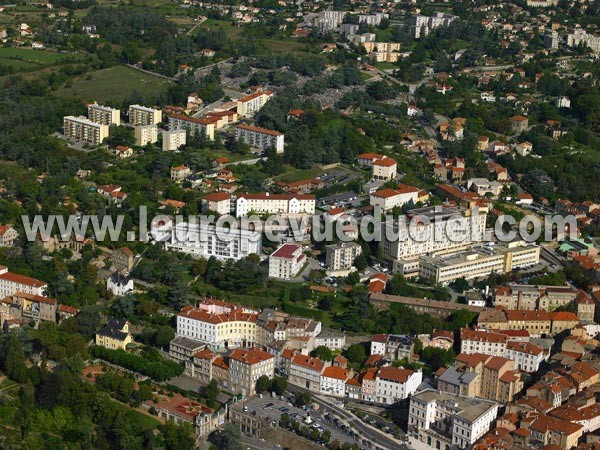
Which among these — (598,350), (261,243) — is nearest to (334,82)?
(261,243)

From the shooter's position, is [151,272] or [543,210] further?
[543,210]

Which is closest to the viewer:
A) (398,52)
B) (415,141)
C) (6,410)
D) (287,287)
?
(6,410)

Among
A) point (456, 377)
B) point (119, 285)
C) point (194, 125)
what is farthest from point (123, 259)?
point (194, 125)

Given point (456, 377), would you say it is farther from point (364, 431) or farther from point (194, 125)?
point (194, 125)

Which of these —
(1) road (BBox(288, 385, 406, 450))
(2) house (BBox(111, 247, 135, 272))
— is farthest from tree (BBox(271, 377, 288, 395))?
(2) house (BBox(111, 247, 135, 272))

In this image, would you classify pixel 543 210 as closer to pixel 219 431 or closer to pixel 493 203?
pixel 493 203

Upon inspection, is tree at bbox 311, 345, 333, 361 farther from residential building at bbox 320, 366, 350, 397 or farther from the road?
the road
